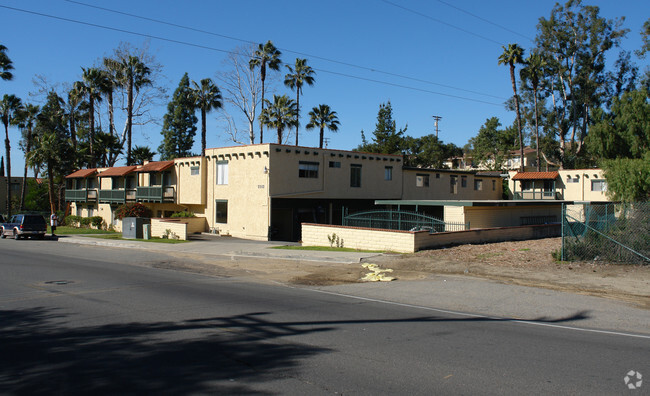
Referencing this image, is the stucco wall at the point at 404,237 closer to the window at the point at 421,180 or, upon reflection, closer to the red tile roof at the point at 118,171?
the window at the point at 421,180

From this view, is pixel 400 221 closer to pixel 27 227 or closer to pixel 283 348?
pixel 283 348

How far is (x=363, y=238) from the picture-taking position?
21938 millimetres

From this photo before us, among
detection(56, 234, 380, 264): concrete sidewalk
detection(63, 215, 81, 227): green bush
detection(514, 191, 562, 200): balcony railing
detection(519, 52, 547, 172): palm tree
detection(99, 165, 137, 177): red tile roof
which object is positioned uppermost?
detection(519, 52, 547, 172): palm tree

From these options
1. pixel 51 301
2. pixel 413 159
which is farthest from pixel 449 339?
pixel 413 159

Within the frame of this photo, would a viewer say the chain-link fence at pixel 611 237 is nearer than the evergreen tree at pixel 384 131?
Yes

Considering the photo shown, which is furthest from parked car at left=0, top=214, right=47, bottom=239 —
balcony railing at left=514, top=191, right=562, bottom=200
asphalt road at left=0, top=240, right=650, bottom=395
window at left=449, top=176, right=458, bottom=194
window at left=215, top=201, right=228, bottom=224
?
balcony railing at left=514, top=191, right=562, bottom=200

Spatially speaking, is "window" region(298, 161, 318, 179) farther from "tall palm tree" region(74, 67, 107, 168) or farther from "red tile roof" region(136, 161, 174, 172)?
"tall palm tree" region(74, 67, 107, 168)

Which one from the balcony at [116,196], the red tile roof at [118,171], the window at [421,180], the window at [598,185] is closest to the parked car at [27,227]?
the balcony at [116,196]

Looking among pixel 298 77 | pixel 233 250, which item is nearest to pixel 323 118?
pixel 298 77

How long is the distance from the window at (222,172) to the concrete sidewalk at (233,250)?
4197mm

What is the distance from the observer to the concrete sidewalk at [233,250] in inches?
774

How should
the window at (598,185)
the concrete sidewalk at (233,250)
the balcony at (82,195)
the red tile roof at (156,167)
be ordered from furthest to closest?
the balcony at (82,195) → the window at (598,185) → the red tile roof at (156,167) → the concrete sidewalk at (233,250)

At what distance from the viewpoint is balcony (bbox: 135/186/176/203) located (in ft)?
125

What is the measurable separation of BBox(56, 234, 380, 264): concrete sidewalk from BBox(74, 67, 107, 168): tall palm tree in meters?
22.1
